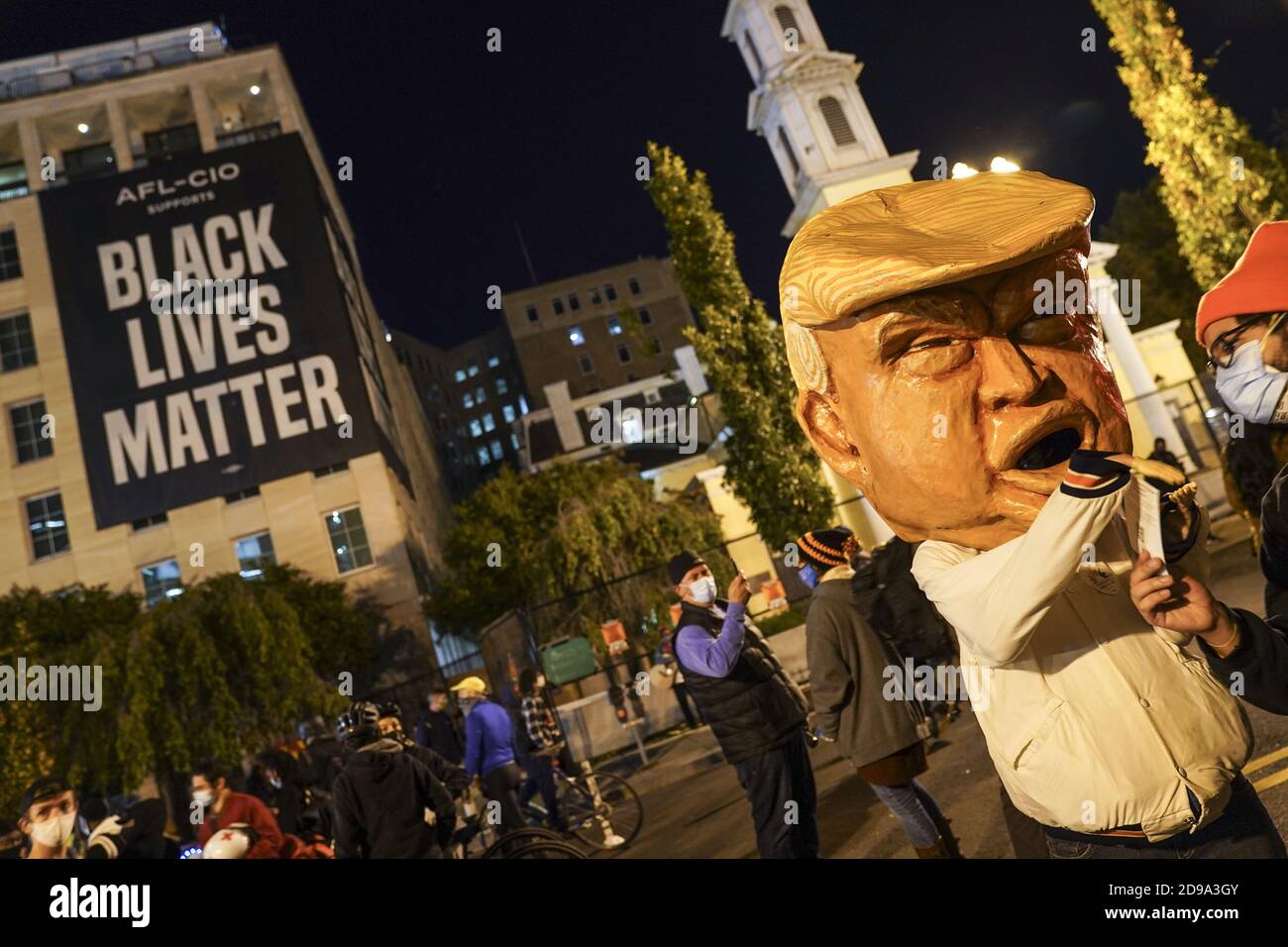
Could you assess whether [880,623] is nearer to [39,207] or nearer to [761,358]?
[761,358]

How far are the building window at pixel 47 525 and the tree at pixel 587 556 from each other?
1217 centimetres

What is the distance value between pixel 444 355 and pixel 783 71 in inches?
2080

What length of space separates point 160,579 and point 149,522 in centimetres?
195

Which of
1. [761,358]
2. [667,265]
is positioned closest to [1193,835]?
[761,358]

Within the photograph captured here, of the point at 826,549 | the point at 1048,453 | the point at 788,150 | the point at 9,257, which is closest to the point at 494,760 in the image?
the point at 826,549

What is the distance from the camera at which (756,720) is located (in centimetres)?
447

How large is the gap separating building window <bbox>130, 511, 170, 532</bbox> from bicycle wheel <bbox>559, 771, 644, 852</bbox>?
23.7m

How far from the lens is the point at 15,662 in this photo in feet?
60.0

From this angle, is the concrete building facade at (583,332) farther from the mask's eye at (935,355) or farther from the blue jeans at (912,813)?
the mask's eye at (935,355)

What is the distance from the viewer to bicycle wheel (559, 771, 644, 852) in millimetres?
8422

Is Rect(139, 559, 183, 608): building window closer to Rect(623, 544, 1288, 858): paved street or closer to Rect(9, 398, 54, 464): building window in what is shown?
Rect(9, 398, 54, 464): building window

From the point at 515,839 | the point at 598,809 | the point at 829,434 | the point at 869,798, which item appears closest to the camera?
the point at 829,434

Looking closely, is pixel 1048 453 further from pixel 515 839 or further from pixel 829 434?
pixel 515 839
